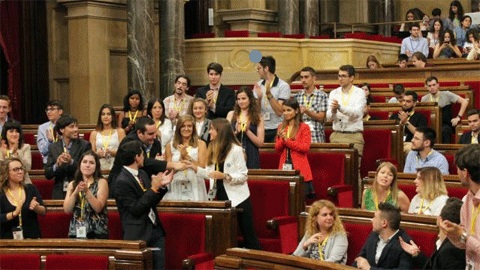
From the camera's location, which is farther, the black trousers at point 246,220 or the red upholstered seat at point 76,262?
the black trousers at point 246,220

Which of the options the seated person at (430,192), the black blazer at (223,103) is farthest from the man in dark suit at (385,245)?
the black blazer at (223,103)

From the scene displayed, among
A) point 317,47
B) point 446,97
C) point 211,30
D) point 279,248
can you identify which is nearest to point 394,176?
point 279,248

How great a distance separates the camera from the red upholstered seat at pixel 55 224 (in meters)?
6.73

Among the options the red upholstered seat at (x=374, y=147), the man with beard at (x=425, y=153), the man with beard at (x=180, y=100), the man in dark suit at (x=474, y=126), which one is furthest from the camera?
the red upholstered seat at (x=374, y=147)

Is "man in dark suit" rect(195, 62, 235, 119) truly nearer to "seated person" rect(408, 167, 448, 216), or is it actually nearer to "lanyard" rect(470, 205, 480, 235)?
"seated person" rect(408, 167, 448, 216)

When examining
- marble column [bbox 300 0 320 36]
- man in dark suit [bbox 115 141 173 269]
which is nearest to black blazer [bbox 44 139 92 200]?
man in dark suit [bbox 115 141 173 269]

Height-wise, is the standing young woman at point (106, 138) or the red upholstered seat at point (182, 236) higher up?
the standing young woman at point (106, 138)

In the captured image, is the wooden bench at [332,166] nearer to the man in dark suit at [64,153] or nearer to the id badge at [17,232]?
the man in dark suit at [64,153]

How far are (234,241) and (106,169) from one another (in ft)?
6.41

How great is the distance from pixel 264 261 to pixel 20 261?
1.52m

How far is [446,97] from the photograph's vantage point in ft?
36.1

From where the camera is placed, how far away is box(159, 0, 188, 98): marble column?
43.8 feet

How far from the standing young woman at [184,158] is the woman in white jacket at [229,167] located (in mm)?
93

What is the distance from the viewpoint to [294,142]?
7.69 m
